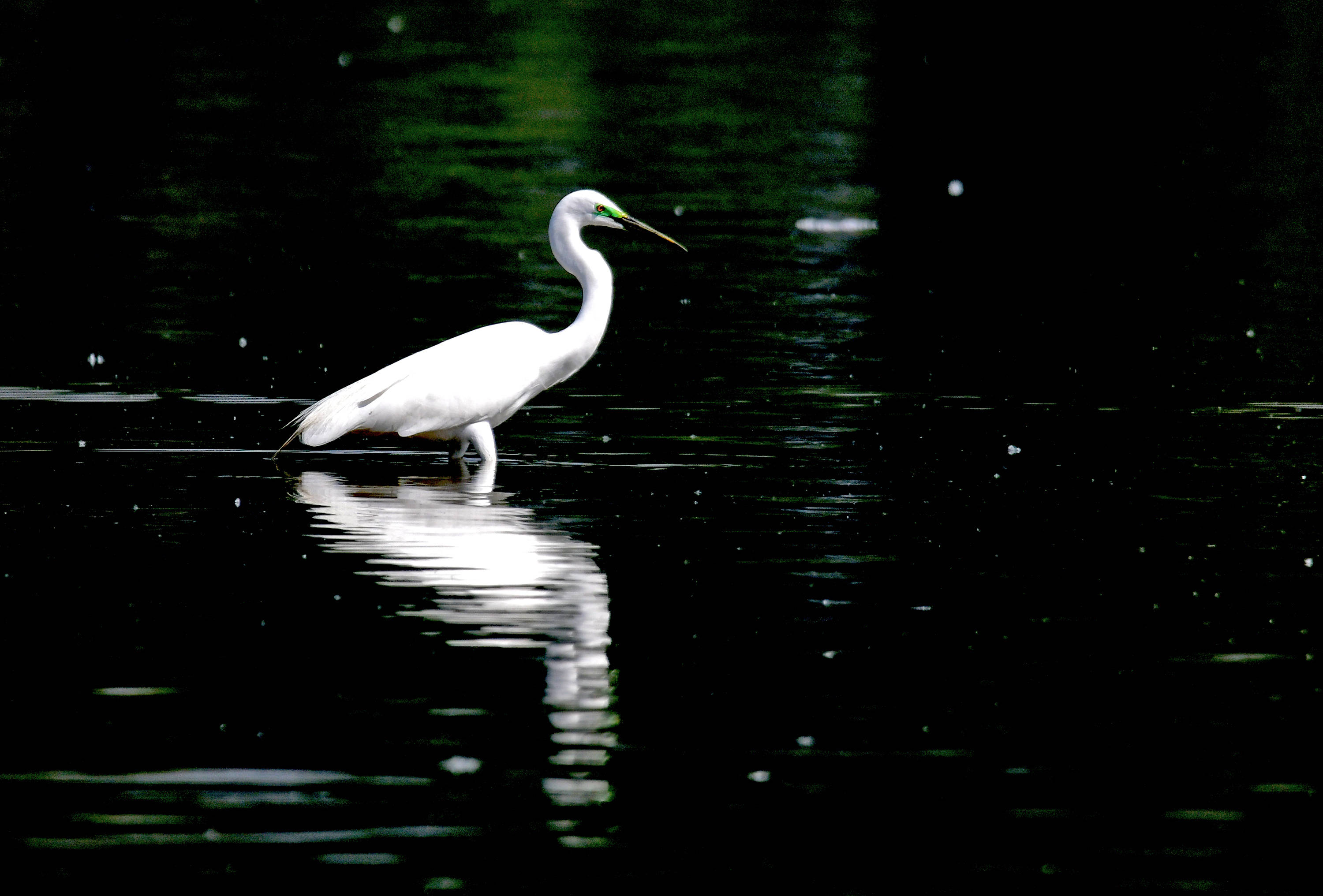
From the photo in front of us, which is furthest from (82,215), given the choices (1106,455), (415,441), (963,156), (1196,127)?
(1196,127)

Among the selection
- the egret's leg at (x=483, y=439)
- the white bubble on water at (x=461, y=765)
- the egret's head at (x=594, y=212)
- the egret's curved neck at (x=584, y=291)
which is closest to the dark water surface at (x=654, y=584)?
the white bubble on water at (x=461, y=765)

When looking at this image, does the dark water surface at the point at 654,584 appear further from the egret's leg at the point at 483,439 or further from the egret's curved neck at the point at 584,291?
the egret's curved neck at the point at 584,291

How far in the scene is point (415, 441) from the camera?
15461 millimetres

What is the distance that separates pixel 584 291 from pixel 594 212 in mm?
Result: 584

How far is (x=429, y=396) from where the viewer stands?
1370cm

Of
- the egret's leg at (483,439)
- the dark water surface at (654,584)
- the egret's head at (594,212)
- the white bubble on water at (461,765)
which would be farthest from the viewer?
the egret's head at (594,212)

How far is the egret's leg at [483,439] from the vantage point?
13.6 metres

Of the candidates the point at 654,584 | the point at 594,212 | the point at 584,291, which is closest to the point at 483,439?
the point at 584,291

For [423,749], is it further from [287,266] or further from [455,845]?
[287,266]

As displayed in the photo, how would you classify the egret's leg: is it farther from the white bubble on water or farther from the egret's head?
the white bubble on water

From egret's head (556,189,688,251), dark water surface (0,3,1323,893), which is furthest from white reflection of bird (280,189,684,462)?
egret's head (556,189,688,251)

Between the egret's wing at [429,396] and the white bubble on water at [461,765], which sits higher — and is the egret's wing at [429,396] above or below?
above

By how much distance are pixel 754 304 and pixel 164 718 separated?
1205 cm

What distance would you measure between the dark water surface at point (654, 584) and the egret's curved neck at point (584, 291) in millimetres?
582
